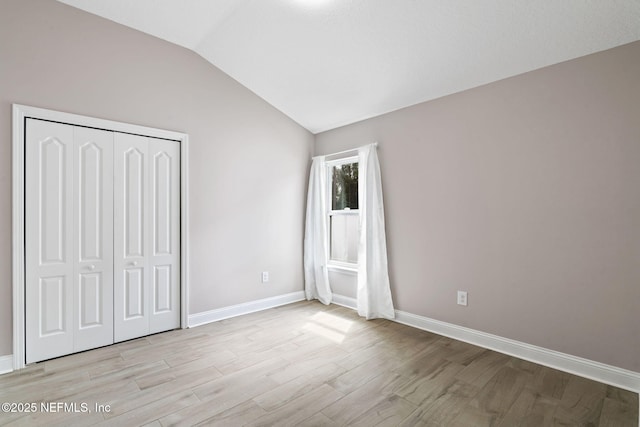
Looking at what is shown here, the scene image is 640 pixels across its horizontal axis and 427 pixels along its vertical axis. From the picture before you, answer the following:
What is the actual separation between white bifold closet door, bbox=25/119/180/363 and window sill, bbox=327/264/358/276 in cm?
200

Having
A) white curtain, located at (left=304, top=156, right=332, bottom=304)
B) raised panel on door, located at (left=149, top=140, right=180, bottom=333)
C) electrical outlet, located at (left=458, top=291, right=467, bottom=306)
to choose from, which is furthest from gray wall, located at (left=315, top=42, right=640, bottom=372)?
raised panel on door, located at (left=149, top=140, right=180, bottom=333)

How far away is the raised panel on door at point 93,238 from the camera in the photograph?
2729mm

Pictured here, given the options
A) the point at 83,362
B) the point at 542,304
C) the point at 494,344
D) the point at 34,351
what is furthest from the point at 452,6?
the point at 34,351

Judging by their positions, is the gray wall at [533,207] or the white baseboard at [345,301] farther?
the white baseboard at [345,301]

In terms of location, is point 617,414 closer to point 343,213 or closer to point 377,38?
point 343,213

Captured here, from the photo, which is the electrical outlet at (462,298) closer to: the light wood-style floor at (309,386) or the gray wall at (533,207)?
the gray wall at (533,207)

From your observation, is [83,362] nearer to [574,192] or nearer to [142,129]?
[142,129]

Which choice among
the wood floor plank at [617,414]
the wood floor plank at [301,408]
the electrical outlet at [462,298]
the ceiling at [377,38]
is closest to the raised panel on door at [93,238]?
the ceiling at [377,38]

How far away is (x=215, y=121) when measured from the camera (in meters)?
3.59

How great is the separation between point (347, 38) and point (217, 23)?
131 cm

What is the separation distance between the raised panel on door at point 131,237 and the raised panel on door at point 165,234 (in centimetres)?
6

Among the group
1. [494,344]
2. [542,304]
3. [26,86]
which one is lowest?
[494,344]

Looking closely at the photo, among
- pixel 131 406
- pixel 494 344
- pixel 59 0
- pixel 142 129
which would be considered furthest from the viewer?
pixel 142 129

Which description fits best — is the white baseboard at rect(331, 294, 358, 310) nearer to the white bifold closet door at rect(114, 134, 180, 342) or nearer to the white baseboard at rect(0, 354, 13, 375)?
the white bifold closet door at rect(114, 134, 180, 342)
